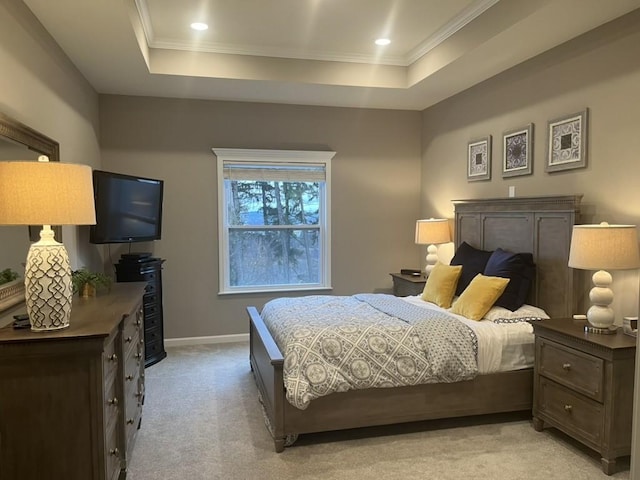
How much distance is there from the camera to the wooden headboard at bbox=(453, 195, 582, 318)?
135 inches

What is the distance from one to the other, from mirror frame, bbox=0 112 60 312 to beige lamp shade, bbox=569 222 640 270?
3290 mm

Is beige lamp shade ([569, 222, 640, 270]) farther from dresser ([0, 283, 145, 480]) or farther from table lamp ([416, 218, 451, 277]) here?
dresser ([0, 283, 145, 480])

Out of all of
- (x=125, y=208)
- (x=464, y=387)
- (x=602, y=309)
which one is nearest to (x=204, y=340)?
Result: (x=125, y=208)

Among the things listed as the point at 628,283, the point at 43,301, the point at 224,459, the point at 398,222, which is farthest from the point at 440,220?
the point at 43,301

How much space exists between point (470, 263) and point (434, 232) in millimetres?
765

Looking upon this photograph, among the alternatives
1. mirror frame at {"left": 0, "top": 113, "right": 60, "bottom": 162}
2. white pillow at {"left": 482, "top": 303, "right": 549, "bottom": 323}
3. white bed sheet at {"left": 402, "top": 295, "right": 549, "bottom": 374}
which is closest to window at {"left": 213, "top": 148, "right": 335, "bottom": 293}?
mirror frame at {"left": 0, "top": 113, "right": 60, "bottom": 162}

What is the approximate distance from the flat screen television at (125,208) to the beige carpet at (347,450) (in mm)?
1540

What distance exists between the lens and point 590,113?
Answer: 3346mm

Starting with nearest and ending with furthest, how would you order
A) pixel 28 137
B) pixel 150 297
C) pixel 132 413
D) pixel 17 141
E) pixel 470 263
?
pixel 17 141, pixel 28 137, pixel 132 413, pixel 470 263, pixel 150 297

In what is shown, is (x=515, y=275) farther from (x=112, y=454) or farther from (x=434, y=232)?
(x=112, y=454)

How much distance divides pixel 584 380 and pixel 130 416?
2.71 metres

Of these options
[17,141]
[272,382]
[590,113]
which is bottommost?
[272,382]

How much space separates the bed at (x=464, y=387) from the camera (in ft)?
9.70

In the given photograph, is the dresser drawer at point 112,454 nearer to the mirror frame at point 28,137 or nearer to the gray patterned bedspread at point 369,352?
the gray patterned bedspread at point 369,352
